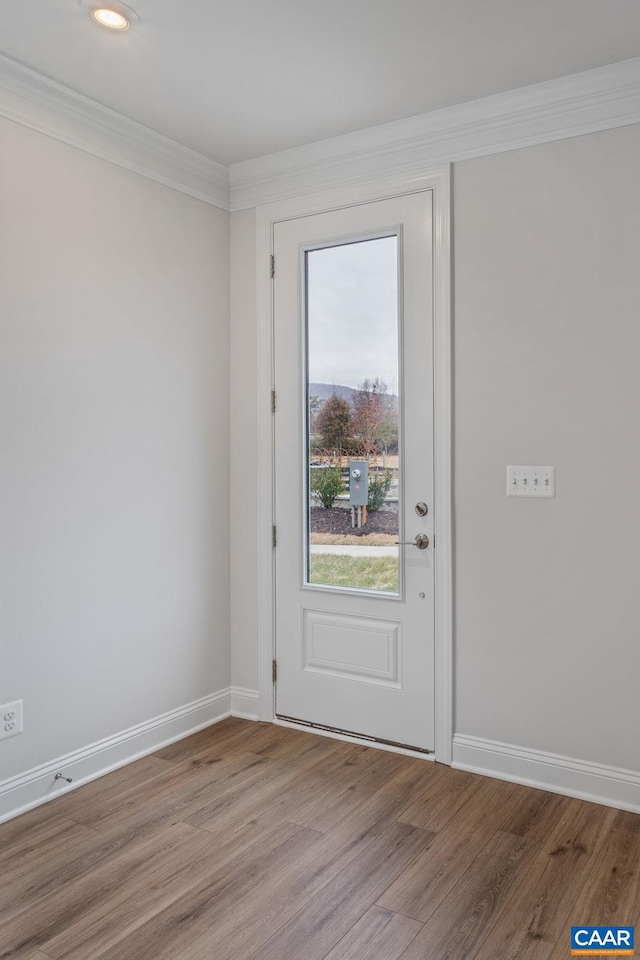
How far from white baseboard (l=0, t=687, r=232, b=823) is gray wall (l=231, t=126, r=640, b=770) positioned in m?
1.21

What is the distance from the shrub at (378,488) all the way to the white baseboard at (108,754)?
124 centimetres

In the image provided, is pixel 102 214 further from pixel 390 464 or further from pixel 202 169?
pixel 390 464

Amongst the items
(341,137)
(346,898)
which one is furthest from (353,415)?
(346,898)

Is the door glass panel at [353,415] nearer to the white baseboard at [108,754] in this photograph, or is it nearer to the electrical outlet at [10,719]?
the white baseboard at [108,754]

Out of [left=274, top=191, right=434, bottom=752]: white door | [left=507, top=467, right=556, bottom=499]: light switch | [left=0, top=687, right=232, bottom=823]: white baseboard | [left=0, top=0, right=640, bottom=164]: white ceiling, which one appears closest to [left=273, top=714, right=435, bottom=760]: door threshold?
[left=274, top=191, right=434, bottom=752]: white door

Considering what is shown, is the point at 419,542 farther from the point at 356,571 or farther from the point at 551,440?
the point at 551,440

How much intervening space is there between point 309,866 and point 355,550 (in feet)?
4.36

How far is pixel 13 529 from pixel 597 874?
7.25 feet

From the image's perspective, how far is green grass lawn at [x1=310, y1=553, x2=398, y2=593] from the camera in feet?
10.3

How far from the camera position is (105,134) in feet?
9.38

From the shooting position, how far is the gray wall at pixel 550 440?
2596 mm

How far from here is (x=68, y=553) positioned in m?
2.74

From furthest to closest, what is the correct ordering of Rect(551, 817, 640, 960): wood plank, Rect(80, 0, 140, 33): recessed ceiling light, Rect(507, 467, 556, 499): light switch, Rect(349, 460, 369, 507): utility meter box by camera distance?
1. Rect(349, 460, 369, 507): utility meter box
2. Rect(507, 467, 556, 499): light switch
3. Rect(80, 0, 140, 33): recessed ceiling light
4. Rect(551, 817, 640, 960): wood plank

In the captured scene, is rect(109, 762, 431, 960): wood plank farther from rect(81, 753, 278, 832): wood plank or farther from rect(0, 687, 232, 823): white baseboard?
rect(0, 687, 232, 823): white baseboard
